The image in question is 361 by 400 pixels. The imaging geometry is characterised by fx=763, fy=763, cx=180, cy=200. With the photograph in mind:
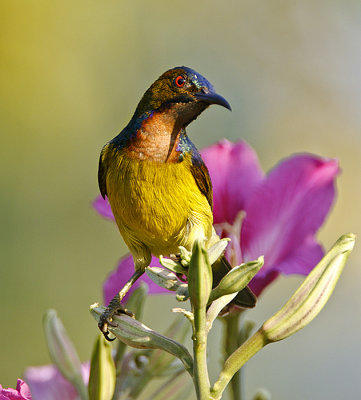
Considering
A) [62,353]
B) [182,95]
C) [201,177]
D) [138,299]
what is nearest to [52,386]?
[62,353]

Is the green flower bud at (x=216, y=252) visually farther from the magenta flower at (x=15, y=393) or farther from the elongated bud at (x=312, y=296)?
the magenta flower at (x=15, y=393)

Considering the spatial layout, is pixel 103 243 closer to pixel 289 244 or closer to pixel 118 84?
pixel 118 84

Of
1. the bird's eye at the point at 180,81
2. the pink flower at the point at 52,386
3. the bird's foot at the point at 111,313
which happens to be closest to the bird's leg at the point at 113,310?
the bird's foot at the point at 111,313

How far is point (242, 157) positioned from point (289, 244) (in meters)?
0.26

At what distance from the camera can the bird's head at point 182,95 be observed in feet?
3.34

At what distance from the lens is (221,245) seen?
94 centimetres

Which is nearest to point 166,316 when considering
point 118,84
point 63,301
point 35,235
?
point 63,301

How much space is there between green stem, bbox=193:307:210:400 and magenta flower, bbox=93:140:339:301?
40 cm

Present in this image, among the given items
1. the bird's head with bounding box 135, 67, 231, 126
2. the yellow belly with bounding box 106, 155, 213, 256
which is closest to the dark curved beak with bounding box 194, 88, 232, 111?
the bird's head with bounding box 135, 67, 231, 126

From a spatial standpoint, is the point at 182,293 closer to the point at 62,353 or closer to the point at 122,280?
the point at 62,353

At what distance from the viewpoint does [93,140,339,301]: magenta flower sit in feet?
4.38

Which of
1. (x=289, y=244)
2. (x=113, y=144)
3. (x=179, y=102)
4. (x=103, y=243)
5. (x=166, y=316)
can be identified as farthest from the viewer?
(x=103, y=243)

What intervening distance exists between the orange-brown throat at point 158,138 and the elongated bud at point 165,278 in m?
0.19

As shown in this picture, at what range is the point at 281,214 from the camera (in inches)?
53.7
